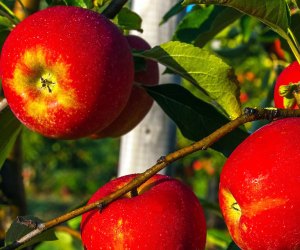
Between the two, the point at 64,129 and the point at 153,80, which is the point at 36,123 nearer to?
the point at 64,129

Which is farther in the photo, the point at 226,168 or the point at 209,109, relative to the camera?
the point at 209,109

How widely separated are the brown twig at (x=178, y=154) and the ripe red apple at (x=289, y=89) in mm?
46

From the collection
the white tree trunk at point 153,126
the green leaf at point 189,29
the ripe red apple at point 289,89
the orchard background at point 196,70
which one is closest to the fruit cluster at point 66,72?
the orchard background at point 196,70

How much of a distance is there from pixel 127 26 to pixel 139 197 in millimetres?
494

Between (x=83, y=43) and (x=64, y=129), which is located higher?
(x=83, y=43)

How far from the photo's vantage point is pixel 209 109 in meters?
1.15

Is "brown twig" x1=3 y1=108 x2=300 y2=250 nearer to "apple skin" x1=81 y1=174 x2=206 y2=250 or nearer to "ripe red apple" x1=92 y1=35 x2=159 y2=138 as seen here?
"apple skin" x1=81 y1=174 x2=206 y2=250

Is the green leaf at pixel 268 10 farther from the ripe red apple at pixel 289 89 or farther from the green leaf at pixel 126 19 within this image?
the green leaf at pixel 126 19

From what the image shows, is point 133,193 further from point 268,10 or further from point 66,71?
point 268,10

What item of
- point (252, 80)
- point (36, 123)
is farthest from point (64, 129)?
point (252, 80)

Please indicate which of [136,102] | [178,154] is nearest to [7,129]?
[136,102]

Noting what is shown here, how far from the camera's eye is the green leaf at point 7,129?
1.19 m

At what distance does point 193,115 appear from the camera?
1164mm

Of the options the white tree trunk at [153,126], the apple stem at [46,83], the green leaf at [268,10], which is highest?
the green leaf at [268,10]
